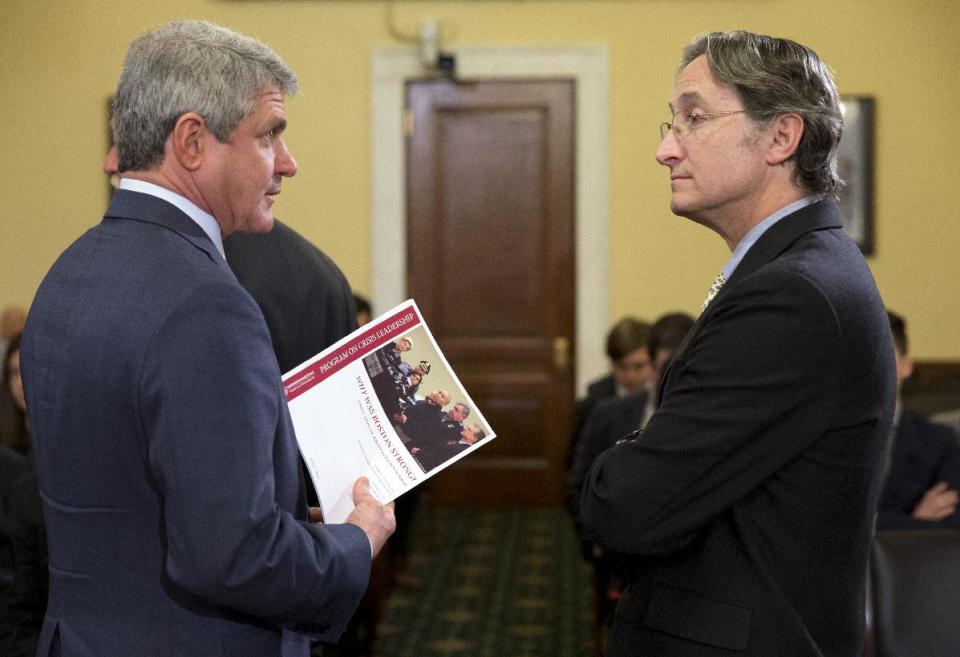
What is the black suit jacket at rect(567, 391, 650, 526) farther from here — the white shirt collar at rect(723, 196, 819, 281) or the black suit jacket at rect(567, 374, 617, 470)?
the white shirt collar at rect(723, 196, 819, 281)

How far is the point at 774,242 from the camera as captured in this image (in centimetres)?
162

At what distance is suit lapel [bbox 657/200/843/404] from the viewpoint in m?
1.61

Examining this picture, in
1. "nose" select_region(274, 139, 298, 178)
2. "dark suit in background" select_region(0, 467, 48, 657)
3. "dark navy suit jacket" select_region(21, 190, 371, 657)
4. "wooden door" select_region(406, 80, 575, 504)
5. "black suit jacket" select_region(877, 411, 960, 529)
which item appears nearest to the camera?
"dark navy suit jacket" select_region(21, 190, 371, 657)

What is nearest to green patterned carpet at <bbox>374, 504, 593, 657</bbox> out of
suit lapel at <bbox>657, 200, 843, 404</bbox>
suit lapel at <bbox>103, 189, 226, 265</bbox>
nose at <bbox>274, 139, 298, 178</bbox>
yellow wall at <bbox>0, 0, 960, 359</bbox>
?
yellow wall at <bbox>0, 0, 960, 359</bbox>

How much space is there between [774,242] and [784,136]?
0.17 m

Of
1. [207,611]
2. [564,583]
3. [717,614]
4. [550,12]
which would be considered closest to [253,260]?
[207,611]

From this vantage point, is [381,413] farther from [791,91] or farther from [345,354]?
[791,91]

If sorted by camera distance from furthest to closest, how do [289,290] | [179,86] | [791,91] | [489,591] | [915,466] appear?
1. [489,591]
2. [915,466]
3. [289,290]
4. [791,91]
5. [179,86]

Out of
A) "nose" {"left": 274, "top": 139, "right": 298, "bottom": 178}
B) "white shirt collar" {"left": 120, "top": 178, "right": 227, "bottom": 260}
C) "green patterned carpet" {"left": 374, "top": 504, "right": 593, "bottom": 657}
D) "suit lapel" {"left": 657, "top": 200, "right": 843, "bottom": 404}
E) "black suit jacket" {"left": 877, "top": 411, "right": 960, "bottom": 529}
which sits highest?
"nose" {"left": 274, "top": 139, "right": 298, "bottom": 178}

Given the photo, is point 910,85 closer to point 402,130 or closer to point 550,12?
Answer: point 550,12

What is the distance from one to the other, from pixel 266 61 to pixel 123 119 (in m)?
0.20

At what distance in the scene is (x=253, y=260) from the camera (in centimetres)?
206

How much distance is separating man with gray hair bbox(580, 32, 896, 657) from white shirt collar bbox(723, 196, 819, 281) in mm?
19

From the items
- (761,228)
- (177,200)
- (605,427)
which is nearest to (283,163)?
(177,200)
